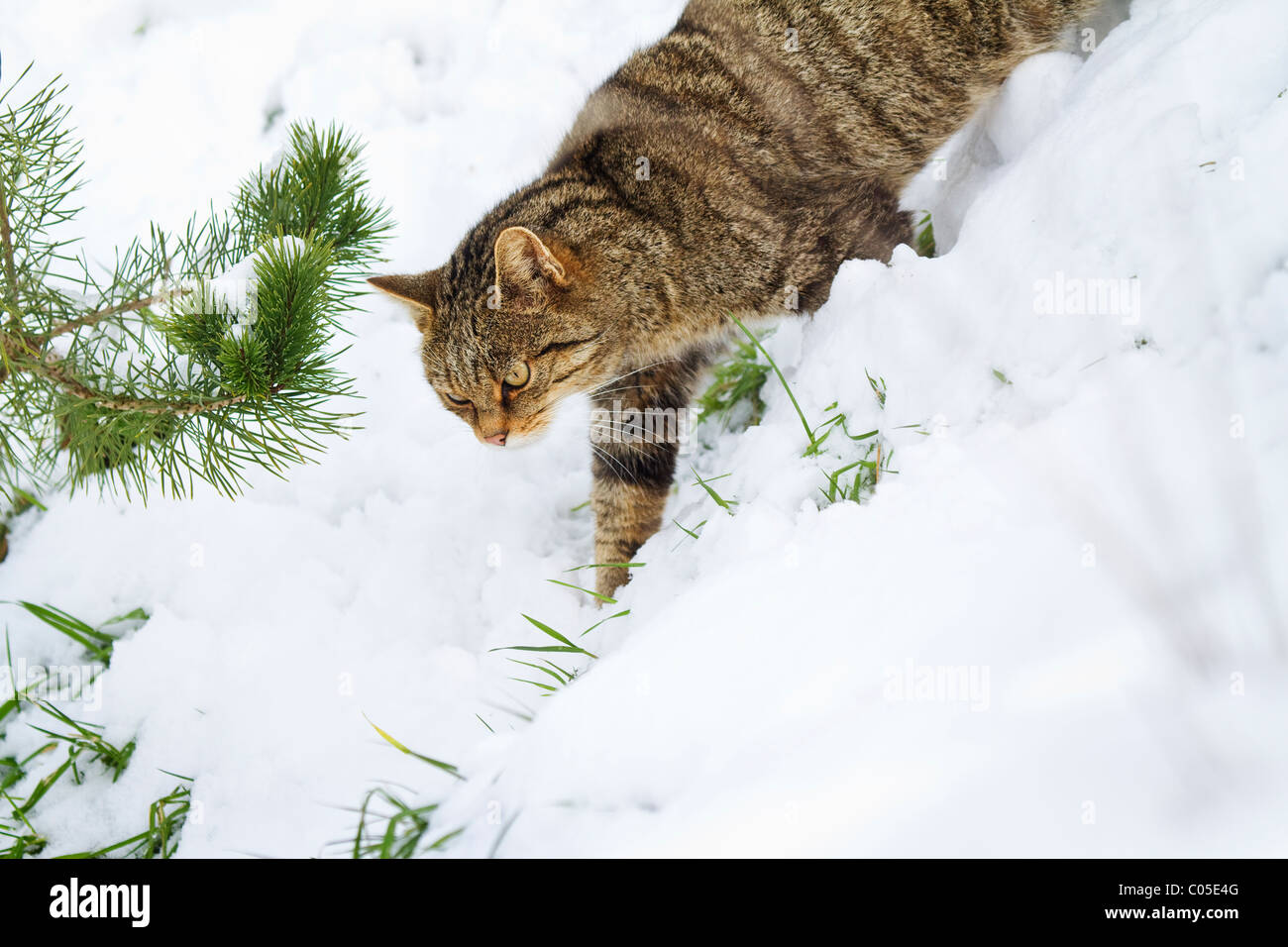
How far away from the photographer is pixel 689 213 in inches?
84.9

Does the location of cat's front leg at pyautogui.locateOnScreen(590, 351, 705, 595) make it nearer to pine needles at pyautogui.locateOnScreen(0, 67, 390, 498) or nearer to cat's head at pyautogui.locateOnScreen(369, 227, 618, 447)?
cat's head at pyautogui.locateOnScreen(369, 227, 618, 447)

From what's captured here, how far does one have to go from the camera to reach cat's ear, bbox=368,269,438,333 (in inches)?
85.2

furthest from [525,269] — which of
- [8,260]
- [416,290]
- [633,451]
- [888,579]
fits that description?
[888,579]

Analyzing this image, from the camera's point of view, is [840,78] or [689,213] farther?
[840,78]

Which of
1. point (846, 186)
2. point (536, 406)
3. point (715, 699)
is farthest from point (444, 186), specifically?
point (715, 699)

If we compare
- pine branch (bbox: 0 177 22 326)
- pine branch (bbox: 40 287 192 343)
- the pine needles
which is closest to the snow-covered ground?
the pine needles

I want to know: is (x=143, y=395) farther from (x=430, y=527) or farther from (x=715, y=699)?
(x=715, y=699)

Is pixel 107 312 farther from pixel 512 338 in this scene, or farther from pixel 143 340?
pixel 512 338

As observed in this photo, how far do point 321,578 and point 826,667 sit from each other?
1599 mm

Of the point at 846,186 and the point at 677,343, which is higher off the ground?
the point at 846,186

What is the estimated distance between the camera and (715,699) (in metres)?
1.23

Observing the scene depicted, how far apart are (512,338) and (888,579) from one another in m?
1.19

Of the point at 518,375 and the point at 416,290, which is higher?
the point at 416,290
